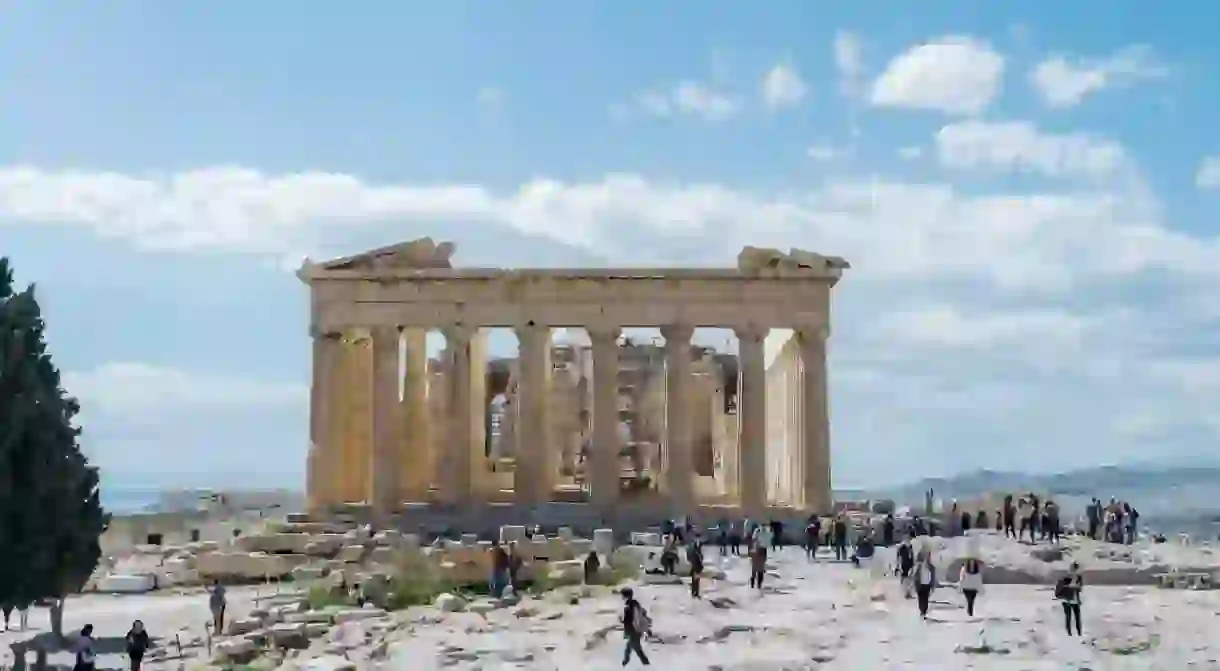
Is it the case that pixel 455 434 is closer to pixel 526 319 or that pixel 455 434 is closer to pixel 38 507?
pixel 526 319

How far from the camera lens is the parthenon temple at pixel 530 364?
45.7 m

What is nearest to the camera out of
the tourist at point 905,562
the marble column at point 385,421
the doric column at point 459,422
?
the tourist at point 905,562

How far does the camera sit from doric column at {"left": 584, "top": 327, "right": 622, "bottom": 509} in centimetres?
4628

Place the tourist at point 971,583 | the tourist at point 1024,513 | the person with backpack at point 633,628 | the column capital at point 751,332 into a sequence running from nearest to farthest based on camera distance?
the person with backpack at point 633,628 < the tourist at point 971,583 < the tourist at point 1024,513 < the column capital at point 751,332

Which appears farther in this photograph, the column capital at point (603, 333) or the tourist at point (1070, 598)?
the column capital at point (603, 333)

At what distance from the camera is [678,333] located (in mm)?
46250

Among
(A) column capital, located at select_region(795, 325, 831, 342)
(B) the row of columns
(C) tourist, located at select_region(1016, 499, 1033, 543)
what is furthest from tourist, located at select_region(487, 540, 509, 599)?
(A) column capital, located at select_region(795, 325, 831, 342)

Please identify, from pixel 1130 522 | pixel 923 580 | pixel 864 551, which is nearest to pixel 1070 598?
pixel 923 580

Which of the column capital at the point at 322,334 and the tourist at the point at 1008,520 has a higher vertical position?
the column capital at the point at 322,334

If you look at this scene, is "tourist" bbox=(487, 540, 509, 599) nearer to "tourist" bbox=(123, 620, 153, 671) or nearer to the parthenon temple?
"tourist" bbox=(123, 620, 153, 671)

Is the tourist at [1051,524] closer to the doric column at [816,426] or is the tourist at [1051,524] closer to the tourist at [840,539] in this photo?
the tourist at [840,539]

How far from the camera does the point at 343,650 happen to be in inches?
989

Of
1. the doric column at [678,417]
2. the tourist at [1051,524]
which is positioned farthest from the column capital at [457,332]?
the tourist at [1051,524]

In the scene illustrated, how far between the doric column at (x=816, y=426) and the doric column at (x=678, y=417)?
3351 mm
